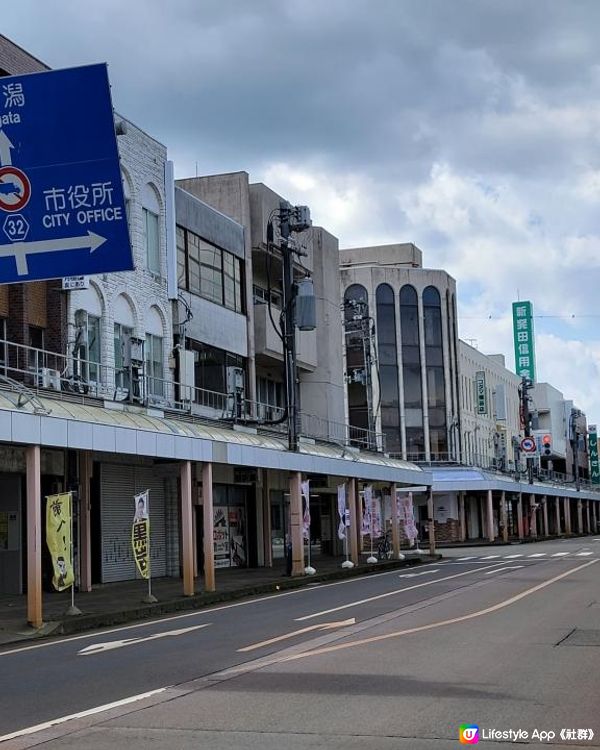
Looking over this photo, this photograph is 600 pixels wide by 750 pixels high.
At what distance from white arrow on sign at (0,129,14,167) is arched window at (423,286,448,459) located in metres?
63.6

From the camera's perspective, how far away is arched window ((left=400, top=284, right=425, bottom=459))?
76.6 m

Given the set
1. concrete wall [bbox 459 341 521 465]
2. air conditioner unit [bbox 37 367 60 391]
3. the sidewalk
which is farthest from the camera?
concrete wall [bbox 459 341 521 465]

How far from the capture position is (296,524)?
31312mm

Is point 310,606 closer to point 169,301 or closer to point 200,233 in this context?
point 169,301

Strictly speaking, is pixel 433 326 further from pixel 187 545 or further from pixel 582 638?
pixel 582 638

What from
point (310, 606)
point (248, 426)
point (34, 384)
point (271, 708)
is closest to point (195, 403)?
point (248, 426)

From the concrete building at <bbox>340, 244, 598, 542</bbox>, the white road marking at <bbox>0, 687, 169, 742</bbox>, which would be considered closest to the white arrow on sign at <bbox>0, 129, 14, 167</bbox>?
the white road marking at <bbox>0, 687, 169, 742</bbox>

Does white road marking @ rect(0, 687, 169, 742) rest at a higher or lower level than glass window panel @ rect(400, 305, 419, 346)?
lower

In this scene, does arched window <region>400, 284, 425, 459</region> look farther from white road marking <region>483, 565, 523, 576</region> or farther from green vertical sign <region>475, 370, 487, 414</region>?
white road marking <region>483, 565, 523, 576</region>

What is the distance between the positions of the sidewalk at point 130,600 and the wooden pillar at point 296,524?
0.59m

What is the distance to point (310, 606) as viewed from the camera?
69.4 ft

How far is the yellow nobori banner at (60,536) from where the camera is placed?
19547mm

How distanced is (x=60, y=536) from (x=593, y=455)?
364 feet

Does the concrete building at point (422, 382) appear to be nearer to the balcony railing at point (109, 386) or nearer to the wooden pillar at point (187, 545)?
the balcony railing at point (109, 386)
